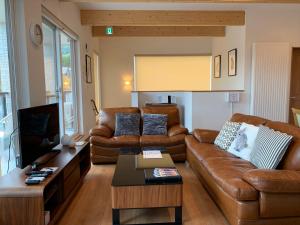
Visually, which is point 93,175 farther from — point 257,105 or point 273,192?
point 257,105

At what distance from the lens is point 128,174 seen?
2.40m

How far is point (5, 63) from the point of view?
270 cm

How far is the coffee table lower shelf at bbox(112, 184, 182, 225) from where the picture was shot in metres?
2.14

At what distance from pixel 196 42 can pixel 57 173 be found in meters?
7.15

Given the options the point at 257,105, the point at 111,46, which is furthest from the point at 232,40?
the point at 111,46

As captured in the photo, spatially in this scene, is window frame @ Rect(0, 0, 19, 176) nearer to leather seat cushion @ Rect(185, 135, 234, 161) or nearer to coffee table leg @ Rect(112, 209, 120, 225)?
coffee table leg @ Rect(112, 209, 120, 225)

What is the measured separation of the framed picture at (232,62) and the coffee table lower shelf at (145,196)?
4464mm

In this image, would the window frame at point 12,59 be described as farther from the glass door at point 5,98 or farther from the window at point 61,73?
the window at point 61,73

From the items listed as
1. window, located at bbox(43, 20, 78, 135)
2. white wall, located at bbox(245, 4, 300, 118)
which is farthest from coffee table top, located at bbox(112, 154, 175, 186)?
white wall, located at bbox(245, 4, 300, 118)

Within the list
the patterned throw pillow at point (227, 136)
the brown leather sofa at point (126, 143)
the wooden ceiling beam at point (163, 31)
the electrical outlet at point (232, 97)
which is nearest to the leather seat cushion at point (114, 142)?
the brown leather sofa at point (126, 143)

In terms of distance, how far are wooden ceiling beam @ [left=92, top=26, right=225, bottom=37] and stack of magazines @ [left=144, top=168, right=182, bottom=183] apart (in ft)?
16.9

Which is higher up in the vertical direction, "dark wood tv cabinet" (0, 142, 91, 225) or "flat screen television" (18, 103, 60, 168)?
"flat screen television" (18, 103, 60, 168)

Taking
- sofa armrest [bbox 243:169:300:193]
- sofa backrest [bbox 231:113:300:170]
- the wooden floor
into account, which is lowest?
the wooden floor

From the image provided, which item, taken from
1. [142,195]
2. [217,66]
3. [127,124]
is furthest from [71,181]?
[217,66]
